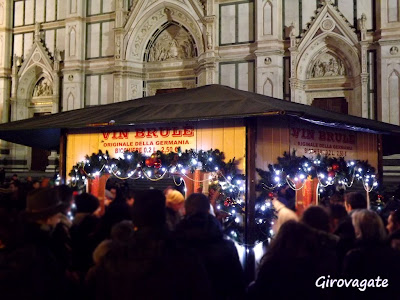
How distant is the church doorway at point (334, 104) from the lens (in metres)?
19.3

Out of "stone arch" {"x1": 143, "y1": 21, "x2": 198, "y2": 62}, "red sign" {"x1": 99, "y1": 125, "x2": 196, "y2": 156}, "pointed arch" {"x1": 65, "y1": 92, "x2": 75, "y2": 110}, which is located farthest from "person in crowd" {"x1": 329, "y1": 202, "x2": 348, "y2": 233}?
"pointed arch" {"x1": 65, "y1": 92, "x2": 75, "y2": 110}

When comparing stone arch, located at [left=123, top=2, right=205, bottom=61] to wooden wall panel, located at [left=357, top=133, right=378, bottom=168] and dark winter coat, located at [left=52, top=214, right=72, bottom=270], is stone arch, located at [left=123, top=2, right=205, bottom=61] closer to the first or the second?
wooden wall panel, located at [left=357, top=133, right=378, bottom=168]

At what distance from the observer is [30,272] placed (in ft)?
9.90

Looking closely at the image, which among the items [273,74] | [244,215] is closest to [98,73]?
[273,74]

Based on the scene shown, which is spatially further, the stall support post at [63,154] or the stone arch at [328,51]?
the stone arch at [328,51]

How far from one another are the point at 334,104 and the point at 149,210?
1777cm

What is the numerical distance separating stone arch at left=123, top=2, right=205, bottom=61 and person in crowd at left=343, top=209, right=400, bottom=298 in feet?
58.4

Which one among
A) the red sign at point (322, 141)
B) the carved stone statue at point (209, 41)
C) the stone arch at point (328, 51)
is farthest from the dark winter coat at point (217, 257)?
the carved stone statue at point (209, 41)

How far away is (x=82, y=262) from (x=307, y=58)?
54.0 feet

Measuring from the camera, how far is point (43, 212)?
3.77m

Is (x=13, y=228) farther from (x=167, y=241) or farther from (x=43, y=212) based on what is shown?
(x=167, y=241)

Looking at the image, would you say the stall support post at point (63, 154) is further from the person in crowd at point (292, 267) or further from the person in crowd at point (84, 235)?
the person in crowd at point (292, 267)

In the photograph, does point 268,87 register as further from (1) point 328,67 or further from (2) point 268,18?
(2) point 268,18

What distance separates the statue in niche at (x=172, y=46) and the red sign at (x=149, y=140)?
40.5 ft
